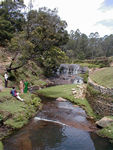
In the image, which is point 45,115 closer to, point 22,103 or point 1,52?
point 22,103

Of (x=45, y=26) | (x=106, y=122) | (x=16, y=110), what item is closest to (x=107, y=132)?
(x=106, y=122)

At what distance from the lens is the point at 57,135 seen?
29.8ft

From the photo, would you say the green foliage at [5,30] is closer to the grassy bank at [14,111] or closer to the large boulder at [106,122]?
the grassy bank at [14,111]

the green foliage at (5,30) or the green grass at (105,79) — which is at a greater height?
the green foliage at (5,30)

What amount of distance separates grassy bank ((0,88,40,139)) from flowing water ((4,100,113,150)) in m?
0.52

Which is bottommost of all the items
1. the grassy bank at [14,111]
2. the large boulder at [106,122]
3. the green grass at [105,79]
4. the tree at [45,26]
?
the large boulder at [106,122]

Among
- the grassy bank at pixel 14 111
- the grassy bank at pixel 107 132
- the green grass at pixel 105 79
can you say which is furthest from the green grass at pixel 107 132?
the grassy bank at pixel 14 111

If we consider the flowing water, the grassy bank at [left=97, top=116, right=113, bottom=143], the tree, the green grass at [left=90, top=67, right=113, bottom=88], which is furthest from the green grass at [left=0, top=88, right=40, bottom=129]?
the tree

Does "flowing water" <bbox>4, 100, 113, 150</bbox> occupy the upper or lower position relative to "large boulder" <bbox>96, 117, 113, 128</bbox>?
lower

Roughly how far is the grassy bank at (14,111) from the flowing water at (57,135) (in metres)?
0.52

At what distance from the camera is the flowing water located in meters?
7.92

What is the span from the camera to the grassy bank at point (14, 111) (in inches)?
365

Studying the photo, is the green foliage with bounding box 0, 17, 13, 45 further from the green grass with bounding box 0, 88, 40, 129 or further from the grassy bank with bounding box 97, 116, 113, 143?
the grassy bank with bounding box 97, 116, 113, 143

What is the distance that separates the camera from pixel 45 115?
12180 mm
